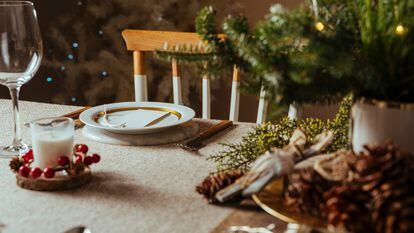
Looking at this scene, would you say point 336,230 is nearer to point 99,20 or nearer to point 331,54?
point 331,54

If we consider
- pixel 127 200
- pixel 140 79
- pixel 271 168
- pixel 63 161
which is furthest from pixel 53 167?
pixel 140 79

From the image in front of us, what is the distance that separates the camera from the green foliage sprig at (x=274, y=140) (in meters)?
0.98

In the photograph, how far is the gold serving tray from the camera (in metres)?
0.70

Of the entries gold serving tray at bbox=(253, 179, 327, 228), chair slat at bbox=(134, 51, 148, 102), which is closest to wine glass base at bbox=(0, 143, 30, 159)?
gold serving tray at bbox=(253, 179, 327, 228)

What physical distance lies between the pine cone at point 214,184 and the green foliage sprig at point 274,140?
100 mm

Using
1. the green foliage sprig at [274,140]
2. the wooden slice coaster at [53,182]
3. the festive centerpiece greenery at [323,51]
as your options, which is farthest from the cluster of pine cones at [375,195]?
the wooden slice coaster at [53,182]

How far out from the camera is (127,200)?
84 centimetres

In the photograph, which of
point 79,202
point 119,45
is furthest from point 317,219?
point 119,45

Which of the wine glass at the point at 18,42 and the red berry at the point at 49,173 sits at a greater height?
the wine glass at the point at 18,42

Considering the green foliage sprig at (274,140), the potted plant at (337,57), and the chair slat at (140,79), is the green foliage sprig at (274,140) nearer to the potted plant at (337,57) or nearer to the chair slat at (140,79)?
the potted plant at (337,57)

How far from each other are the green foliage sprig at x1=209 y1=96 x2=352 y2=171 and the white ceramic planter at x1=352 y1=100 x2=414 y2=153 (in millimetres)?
193

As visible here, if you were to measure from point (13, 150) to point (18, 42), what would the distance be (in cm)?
22

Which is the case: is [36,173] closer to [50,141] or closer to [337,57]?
[50,141]

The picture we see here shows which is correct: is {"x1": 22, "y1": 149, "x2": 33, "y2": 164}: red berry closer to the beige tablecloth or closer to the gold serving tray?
the beige tablecloth
